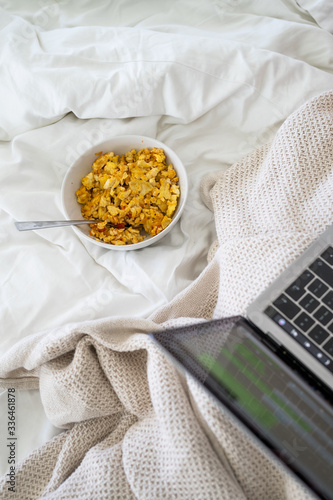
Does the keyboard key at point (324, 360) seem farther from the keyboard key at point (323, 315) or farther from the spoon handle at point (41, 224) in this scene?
the spoon handle at point (41, 224)

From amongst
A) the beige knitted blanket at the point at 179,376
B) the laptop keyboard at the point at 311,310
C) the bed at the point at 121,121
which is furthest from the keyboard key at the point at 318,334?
Result: the bed at the point at 121,121

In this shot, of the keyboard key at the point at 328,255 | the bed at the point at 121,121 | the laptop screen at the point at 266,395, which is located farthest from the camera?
the bed at the point at 121,121

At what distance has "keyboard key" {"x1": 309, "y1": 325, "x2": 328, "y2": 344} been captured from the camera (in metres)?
0.60

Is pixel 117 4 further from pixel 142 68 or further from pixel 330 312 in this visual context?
pixel 330 312

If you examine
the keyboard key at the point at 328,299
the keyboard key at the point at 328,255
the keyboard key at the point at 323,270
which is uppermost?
the keyboard key at the point at 328,255

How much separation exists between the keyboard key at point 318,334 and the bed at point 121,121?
0.25 meters

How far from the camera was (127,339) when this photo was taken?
736 mm

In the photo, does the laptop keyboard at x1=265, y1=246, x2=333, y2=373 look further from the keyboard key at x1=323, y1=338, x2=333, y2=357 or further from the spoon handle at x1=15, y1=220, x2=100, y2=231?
the spoon handle at x1=15, y1=220, x2=100, y2=231

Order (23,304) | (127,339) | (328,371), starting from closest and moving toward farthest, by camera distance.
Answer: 1. (328,371)
2. (127,339)
3. (23,304)

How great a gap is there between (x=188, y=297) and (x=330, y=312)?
0.29 m

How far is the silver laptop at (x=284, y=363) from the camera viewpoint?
0.54m

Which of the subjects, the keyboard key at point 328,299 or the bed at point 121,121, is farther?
the bed at point 121,121

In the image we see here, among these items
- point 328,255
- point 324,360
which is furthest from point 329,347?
point 328,255

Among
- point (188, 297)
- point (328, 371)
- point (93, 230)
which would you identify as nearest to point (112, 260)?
point (93, 230)
